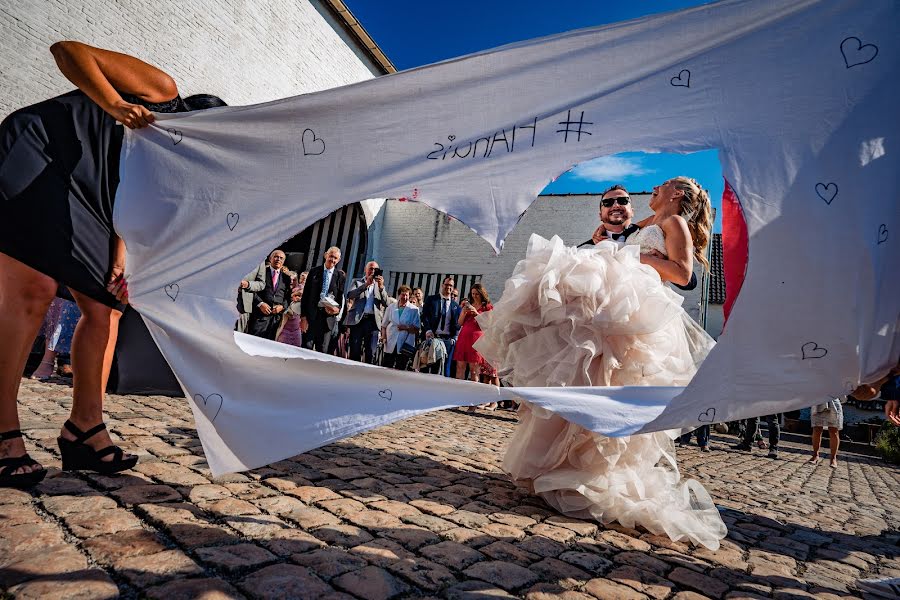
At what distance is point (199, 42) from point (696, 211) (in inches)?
372

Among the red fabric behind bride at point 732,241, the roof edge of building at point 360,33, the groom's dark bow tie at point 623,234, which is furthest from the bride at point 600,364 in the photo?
the roof edge of building at point 360,33

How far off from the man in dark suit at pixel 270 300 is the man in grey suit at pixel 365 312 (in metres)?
1.34

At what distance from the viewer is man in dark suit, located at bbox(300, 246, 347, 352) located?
7.67 meters

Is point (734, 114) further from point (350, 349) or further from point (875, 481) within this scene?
point (875, 481)

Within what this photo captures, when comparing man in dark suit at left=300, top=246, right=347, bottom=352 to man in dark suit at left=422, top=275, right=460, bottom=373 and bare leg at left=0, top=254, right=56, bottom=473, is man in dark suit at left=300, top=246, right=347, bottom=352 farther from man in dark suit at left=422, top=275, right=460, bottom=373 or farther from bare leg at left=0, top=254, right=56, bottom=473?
bare leg at left=0, top=254, right=56, bottom=473

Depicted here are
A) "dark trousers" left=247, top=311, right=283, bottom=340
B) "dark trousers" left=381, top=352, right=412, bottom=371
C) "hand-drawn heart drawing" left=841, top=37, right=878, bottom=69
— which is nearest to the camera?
"hand-drawn heart drawing" left=841, top=37, right=878, bottom=69

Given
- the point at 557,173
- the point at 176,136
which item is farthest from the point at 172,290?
the point at 557,173

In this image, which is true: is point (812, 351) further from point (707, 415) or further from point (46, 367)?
point (46, 367)

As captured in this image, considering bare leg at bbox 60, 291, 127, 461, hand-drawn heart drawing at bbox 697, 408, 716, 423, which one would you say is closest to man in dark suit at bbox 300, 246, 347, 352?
bare leg at bbox 60, 291, 127, 461

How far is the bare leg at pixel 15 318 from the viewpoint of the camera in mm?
1965

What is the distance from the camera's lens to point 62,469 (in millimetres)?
2160

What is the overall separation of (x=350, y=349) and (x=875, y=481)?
8318 millimetres

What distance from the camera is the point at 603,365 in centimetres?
246

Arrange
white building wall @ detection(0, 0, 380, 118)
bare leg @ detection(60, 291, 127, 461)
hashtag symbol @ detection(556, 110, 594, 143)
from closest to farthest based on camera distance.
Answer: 1. hashtag symbol @ detection(556, 110, 594, 143)
2. bare leg @ detection(60, 291, 127, 461)
3. white building wall @ detection(0, 0, 380, 118)
